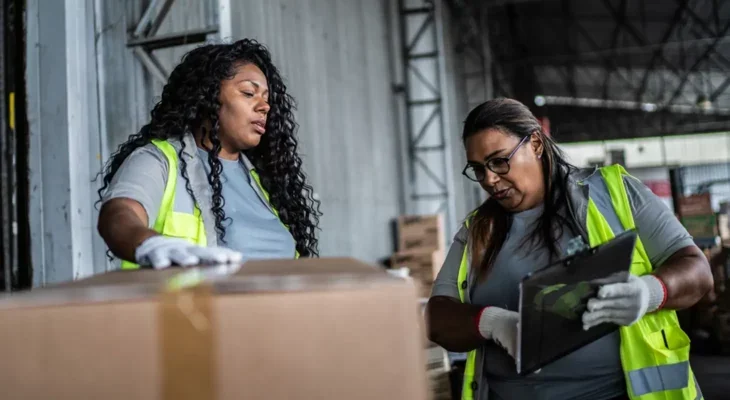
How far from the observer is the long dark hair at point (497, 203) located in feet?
6.28

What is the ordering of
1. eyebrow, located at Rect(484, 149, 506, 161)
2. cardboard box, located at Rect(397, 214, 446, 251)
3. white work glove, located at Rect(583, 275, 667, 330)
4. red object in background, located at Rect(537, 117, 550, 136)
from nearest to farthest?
white work glove, located at Rect(583, 275, 667, 330) < eyebrow, located at Rect(484, 149, 506, 161) < red object in background, located at Rect(537, 117, 550, 136) < cardboard box, located at Rect(397, 214, 446, 251)

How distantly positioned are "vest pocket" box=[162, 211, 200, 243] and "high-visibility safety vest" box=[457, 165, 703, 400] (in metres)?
1.01

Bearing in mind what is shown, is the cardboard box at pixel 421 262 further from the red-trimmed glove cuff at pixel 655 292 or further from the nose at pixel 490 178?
the red-trimmed glove cuff at pixel 655 292

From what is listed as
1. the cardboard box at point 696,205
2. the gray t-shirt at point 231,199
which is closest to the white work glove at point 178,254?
the gray t-shirt at point 231,199

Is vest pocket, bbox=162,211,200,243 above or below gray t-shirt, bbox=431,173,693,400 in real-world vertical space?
above

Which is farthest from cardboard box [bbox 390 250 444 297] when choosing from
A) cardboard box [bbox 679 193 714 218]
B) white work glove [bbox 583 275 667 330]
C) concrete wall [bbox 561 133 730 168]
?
concrete wall [bbox 561 133 730 168]

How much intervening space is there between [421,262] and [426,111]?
10.7 feet

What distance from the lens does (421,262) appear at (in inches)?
365

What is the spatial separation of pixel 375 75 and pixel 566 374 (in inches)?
331

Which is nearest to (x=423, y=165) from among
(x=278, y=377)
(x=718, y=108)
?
(x=278, y=377)

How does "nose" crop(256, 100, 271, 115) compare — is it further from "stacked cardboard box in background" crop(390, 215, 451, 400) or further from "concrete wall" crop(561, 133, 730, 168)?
"concrete wall" crop(561, 133, 730, 168)

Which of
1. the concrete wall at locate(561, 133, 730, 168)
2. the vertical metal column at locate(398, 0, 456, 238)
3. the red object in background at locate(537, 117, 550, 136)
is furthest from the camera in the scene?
the concrete wall at locate(561, 133, 730, 168)

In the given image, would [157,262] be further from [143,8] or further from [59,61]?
[143,8]

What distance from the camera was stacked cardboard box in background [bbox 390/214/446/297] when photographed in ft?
30.3
